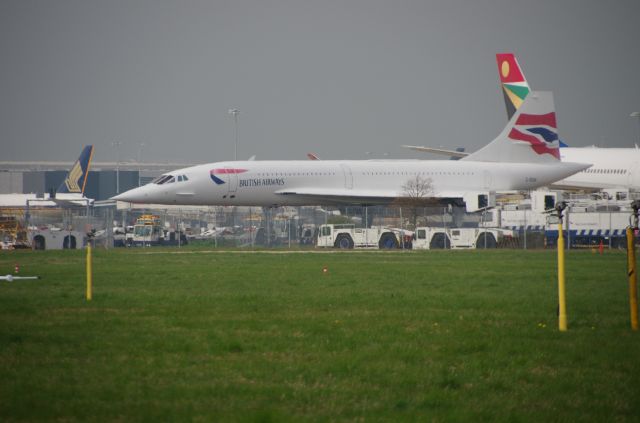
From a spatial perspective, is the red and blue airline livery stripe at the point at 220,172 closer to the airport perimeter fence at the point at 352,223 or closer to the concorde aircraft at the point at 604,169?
the airport perimeter fence at the point at 352,223

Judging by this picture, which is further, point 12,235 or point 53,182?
point 53,182

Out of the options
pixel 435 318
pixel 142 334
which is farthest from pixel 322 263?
pixel 142 334

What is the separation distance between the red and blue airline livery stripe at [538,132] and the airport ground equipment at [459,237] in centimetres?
1261

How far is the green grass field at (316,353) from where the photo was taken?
806 centimetres

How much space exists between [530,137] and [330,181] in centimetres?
1123

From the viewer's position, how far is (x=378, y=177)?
54.0 m

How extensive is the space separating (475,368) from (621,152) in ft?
178

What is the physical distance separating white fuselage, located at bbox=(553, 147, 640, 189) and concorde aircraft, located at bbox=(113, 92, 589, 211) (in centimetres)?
→ 371

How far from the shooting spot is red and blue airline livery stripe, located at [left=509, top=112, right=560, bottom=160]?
55531 millimetres

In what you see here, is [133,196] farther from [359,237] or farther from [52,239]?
[359,237]

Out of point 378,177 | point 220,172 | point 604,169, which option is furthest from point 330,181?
point 604,169

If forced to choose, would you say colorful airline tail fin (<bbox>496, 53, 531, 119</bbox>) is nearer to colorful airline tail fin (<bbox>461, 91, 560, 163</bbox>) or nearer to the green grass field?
colorful airline tail fin (<bbox>461, 91, 560, 163</bbox>)

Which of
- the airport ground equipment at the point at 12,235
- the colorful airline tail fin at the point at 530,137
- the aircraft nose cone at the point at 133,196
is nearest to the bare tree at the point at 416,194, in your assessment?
the colorful airline tail fin at the point at 530,137

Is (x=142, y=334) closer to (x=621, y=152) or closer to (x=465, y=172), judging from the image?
(x=465, y=172)
